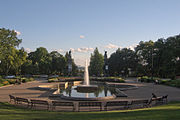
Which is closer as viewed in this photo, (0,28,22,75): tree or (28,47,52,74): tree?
(0,28,22,75): tree

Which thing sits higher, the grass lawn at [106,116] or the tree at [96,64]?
A: the tree at [96,64]

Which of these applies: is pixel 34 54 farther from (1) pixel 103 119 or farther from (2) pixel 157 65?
(1) pixel 103 119

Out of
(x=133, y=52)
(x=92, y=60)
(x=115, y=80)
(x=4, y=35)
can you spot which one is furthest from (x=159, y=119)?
(x=92, y=60)

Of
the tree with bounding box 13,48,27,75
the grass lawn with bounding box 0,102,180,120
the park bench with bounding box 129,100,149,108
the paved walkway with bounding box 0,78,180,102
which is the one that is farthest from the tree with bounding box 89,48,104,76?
the grass lawn with bounding box 0,102,180,120

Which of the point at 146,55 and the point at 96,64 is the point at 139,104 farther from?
the point at 96,64

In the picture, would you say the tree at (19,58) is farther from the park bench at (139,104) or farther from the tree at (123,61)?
the park bench at (139,104)

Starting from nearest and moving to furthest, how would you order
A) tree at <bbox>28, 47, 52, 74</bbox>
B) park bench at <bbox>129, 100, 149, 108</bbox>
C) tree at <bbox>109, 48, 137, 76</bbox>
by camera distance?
park bench at <bbox>129, 100, 149, 108</bbox>, tree at <bbox>109, 48, 137, 76</bbox>, tree at <bbox>28, 47, 52, 74</bbox>

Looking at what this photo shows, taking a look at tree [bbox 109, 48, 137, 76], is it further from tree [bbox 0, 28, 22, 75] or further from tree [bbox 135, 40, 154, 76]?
tree [bbox 0, 28, 22, 75]

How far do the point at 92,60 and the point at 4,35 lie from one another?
45445 mm

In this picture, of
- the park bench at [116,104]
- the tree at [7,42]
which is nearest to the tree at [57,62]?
the tree at [7,42]

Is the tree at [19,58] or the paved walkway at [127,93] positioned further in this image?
the tree at [19,58]

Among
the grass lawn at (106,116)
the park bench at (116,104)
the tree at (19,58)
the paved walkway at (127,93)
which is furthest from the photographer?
the tree at (19,58)

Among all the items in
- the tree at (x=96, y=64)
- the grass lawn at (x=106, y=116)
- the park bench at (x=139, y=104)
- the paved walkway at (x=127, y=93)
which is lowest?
the paved walkway at (x=127, y=93)

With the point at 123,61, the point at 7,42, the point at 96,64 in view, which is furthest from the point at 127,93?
the point at 96,64
